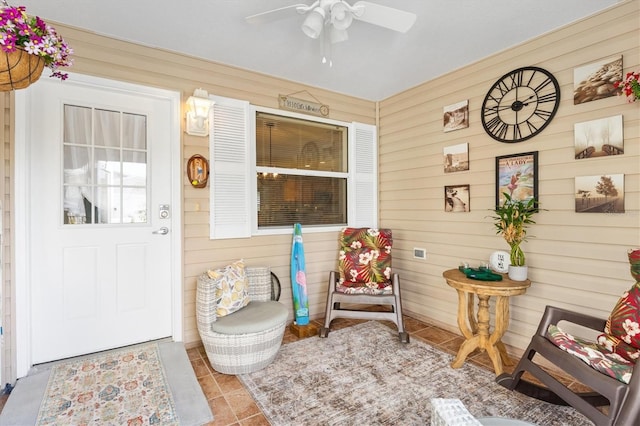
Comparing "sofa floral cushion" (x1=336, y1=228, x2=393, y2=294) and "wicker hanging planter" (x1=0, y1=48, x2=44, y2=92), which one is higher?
"wicker hanging planter" (x1=0, y1=48, x2=44, y2=92)

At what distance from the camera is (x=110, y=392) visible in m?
2.12

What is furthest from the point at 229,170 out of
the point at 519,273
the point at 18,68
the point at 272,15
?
the point at 519,273

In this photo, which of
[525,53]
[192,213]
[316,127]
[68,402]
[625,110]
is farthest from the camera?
[316,127]

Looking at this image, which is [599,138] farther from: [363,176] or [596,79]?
[363,176]

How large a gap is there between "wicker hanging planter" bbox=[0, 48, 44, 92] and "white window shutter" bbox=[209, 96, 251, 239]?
1.55 meters

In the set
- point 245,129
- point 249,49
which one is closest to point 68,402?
point 245,129

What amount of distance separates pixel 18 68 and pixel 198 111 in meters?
1.47

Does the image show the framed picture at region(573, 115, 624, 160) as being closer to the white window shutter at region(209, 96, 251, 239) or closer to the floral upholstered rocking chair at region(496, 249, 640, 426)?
the floral upholstered rocking chair at region(496, 249, 640, 426)

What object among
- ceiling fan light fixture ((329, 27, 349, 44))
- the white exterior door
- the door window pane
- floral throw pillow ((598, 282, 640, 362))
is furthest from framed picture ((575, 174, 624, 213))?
the door window pane

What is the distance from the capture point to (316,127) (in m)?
3.76

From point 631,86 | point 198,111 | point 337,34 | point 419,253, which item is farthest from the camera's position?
point 419,253

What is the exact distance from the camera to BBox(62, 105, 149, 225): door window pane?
2.54 m

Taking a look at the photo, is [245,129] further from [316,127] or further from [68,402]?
[68,402]

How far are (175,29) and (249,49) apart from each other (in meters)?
0.60
